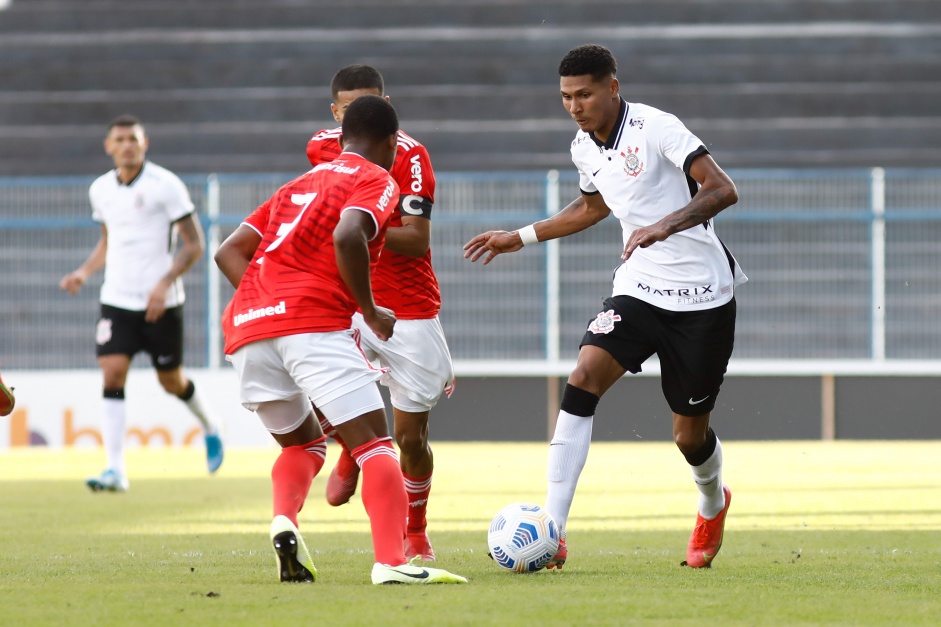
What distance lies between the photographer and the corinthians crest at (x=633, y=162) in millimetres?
→ 5840

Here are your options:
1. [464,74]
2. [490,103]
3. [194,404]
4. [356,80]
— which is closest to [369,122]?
[356,80]

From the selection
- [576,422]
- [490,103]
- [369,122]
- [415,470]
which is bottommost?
[415,470]

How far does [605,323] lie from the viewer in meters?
5.84

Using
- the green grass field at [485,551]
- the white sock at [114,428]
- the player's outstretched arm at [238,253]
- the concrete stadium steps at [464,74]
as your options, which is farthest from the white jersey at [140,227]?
the concrete stadium steps at [464,74]

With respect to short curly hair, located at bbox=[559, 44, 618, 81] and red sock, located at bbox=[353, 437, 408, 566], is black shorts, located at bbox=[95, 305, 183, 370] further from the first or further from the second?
red sock, located at bbox=[353, 437, 408, 566]

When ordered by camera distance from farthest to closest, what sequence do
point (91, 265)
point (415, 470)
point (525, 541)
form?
1. point (91, 265)
2. point (415, 470)
3. point (525, 541)

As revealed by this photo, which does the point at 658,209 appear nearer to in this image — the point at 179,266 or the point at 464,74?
the point at 179,266

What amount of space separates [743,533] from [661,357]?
1753mm

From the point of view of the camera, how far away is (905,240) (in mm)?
17250

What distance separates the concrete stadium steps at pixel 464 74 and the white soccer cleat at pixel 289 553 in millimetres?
15176

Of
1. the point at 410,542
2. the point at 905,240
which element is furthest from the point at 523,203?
the point at 410,542

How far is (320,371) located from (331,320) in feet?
0.59

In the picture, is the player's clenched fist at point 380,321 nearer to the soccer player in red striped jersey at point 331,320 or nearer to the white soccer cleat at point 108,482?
the soccer player in red striped jersey at point 331,320

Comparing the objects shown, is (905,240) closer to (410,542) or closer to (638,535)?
(638,535)
